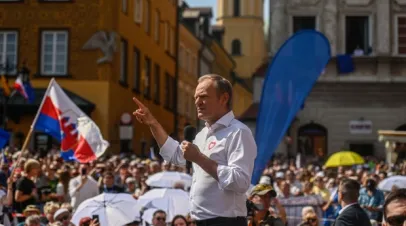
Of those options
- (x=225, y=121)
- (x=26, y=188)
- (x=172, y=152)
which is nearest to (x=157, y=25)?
(x=26, y=188)

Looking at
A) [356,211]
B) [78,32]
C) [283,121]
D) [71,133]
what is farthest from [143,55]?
[356,211]

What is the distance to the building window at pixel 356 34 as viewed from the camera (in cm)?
4559

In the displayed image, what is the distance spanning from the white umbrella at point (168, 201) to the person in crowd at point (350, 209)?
6.56m

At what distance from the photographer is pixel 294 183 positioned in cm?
1972

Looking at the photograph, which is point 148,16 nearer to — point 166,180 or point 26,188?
point 166,180

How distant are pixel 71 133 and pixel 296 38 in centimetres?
441

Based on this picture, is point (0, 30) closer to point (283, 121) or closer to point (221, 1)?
point (283, 121)

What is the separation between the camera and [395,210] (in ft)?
11.5

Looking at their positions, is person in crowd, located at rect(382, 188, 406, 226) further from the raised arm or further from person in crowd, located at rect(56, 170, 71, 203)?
person in crowd, located at rect(56, 170, 71, 203)

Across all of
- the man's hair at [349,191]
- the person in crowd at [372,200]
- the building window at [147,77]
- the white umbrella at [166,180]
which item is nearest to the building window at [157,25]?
the building window at [147,77]

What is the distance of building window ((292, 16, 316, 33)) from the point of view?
46.0 meters

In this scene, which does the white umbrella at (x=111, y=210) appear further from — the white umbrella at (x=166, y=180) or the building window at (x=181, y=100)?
the building window at (x=181, y=100)

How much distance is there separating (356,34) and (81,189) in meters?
32.6

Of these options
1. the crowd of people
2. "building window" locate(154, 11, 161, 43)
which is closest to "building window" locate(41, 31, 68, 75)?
"building window" locate(154, 11, 161, 43)
